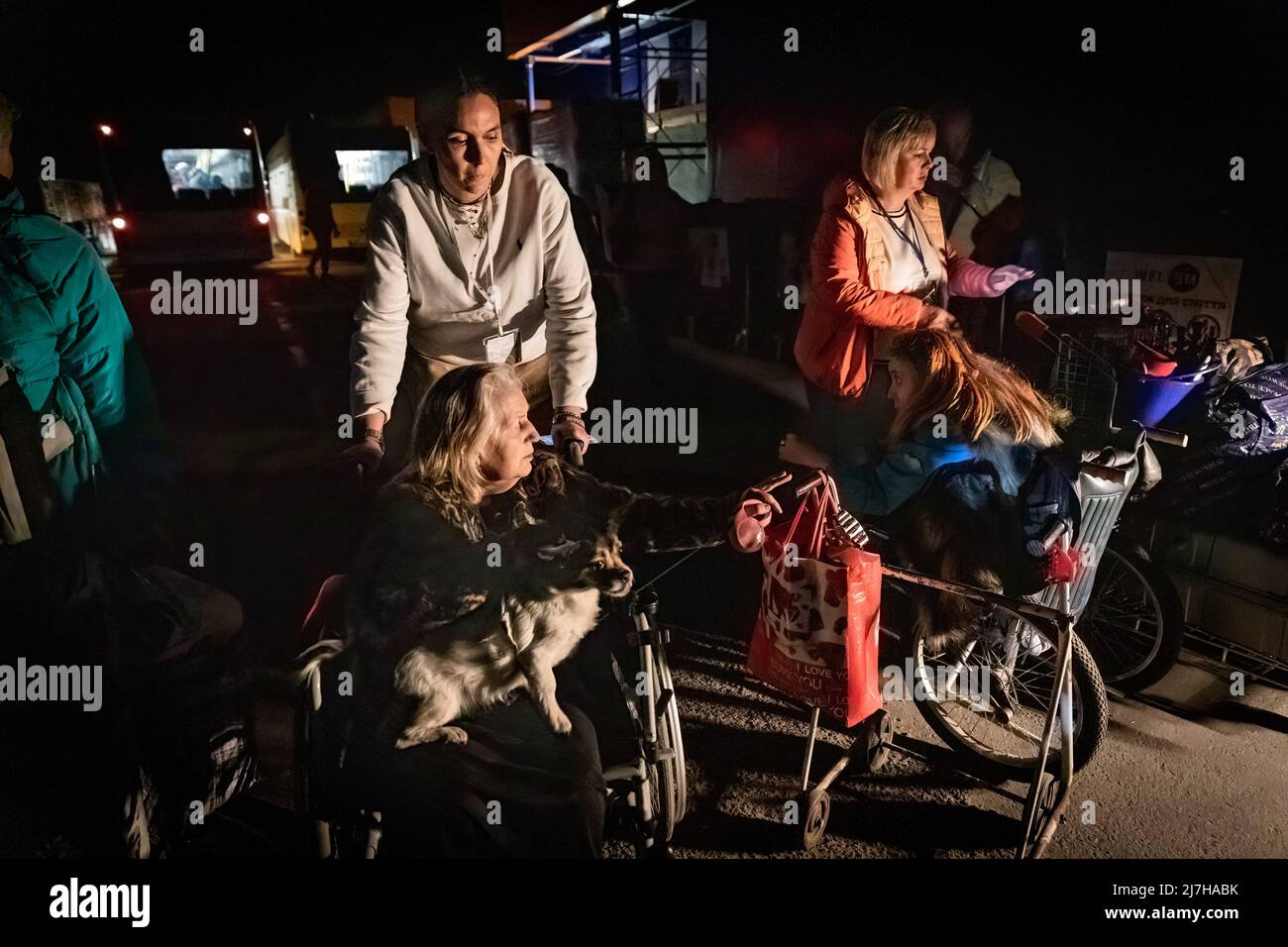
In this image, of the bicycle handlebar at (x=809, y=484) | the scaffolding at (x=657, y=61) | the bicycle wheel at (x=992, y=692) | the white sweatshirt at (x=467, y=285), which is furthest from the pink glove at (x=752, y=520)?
the scaffolding at (x=657, y=61)

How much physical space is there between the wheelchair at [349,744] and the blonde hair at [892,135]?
5.79ft

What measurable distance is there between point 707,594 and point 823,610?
735mm

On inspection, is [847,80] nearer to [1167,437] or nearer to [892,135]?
[892,135]

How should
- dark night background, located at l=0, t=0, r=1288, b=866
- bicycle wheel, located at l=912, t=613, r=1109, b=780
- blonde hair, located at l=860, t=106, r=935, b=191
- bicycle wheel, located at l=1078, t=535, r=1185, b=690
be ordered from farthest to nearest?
bicycle wheel, located at l=1078, t=535, r=1185, b=690
bicycle wheel, located at l=912, t=613, r=1109, b=780
blonde hair, located at l=860, t=106, r=935, b=191
dark night background, located at l=0, t=0, r=1288, b=866

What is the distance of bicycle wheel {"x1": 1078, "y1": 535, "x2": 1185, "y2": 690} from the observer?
3.64 metres

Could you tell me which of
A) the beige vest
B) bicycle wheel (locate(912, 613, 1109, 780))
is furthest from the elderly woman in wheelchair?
bicycle wheel (locate(912, 613, 1109, 780))

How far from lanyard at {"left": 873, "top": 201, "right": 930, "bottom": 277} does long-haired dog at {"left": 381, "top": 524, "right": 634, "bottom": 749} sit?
1.60 m

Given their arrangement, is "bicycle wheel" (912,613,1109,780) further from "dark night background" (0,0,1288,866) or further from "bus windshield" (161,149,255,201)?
"bus windshield" (161,149,255,201)

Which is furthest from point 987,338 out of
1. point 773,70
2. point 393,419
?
point 393,419

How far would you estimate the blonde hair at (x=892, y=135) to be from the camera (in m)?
3.22

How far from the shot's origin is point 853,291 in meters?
3.29

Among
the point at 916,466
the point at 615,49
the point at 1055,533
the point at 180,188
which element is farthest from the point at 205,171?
the point at 1055,533

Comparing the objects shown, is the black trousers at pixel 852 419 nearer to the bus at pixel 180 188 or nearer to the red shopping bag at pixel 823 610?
the red shopping bag at pixel 823 610

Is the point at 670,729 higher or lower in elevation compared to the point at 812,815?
higher
